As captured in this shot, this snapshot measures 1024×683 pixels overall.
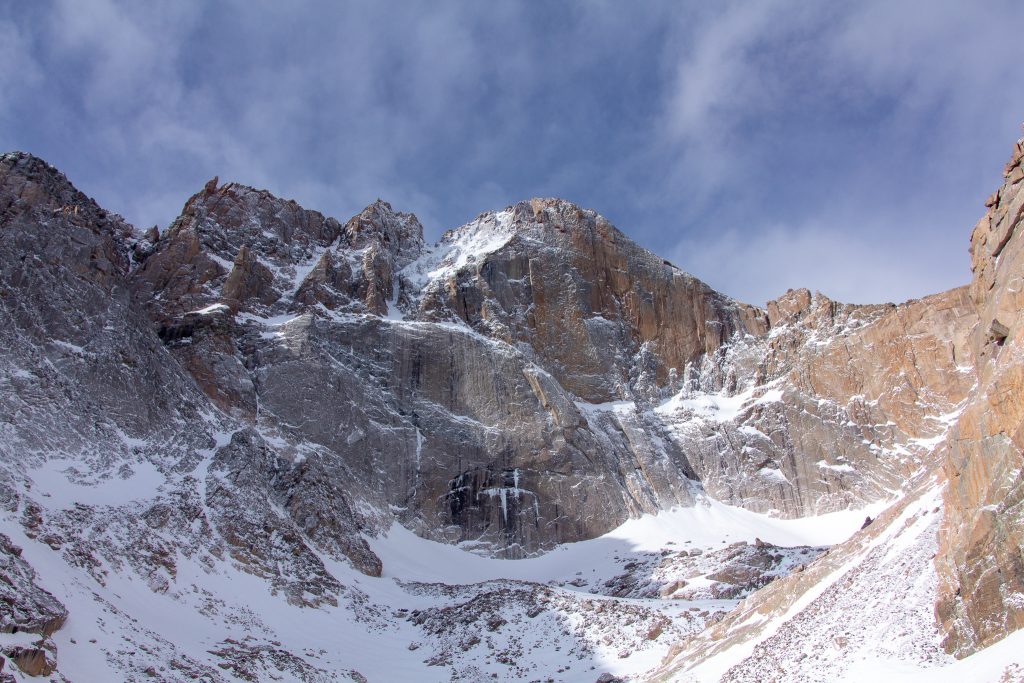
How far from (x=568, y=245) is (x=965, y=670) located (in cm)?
7900

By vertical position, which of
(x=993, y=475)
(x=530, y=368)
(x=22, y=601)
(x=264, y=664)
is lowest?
(x=264, y=664)

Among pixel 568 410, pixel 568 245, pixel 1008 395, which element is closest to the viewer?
pixel 1008 395

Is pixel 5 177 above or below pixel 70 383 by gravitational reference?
above

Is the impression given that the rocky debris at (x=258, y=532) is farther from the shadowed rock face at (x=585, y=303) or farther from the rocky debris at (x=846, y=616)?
the shadowed rock face at (x=585, y=303)

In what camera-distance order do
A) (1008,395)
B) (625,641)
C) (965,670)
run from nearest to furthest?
(965,670), (1008,395), (625,641)

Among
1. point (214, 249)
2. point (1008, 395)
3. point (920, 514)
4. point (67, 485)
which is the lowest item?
point (920, 514)

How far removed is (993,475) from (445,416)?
57002mm

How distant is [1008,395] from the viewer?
16.5 meters

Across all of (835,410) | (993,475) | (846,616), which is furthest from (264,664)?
(835,410)

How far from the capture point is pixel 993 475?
16.6 m

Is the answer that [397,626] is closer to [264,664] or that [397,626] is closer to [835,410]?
[264,664]

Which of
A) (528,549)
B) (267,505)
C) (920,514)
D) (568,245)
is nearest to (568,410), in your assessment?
(528,549)

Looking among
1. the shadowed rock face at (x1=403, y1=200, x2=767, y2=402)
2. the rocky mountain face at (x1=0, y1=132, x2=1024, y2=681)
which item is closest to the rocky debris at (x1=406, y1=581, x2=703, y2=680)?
the rocky mountain face at (x1=0, y1=132, x2=1024, y2=681)

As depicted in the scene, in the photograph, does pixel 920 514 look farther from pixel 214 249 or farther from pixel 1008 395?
pixel 214 249
